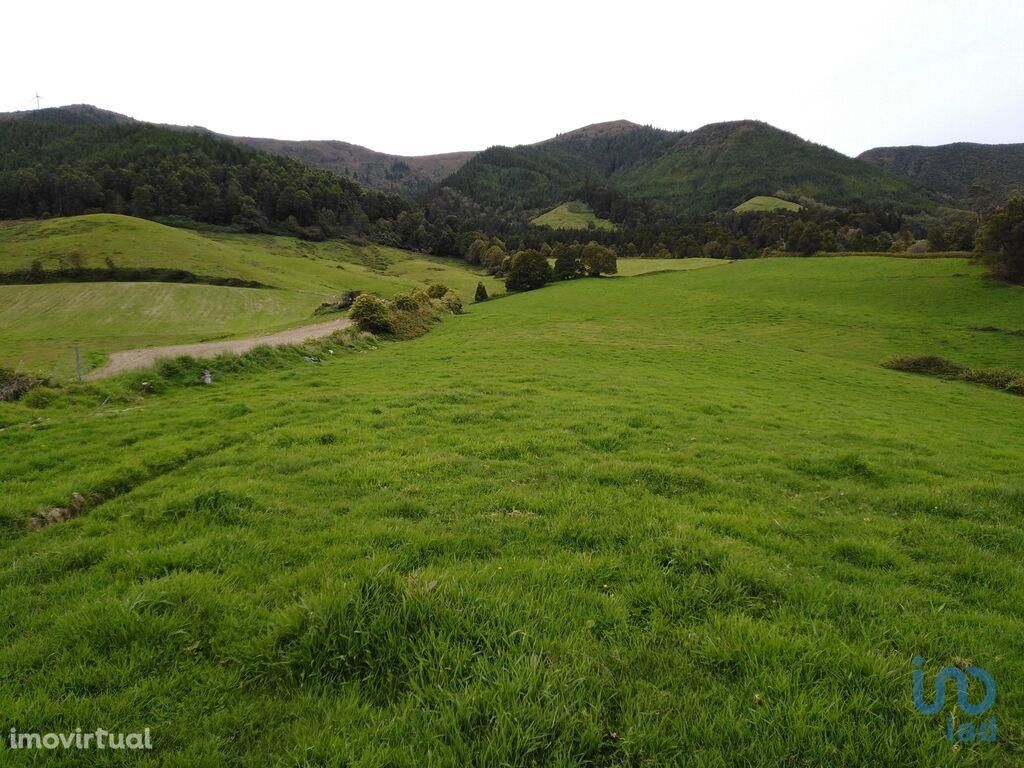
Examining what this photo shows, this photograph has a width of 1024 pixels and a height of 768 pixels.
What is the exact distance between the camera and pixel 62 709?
3.21 m

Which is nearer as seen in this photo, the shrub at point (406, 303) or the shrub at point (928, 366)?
the shrub at point (928, 366)

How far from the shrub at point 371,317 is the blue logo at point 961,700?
1516 inches

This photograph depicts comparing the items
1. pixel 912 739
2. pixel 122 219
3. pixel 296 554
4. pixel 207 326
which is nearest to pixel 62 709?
pixel 296 554

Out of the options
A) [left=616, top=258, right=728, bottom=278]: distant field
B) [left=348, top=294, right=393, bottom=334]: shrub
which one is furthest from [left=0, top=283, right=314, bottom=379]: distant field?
[left=616, top=258, right=728, bottom=278]: distant field

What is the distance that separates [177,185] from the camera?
137125mm

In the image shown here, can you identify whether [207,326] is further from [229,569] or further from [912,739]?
[912,739]

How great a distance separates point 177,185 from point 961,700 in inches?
7104

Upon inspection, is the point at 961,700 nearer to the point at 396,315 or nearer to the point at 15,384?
the point at 15,384

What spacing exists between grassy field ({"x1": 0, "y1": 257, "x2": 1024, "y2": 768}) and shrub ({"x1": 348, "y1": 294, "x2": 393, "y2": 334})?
86.1 feet

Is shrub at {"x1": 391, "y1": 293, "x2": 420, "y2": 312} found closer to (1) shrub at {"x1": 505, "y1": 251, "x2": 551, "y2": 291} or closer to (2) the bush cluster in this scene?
(2) the bush cluster

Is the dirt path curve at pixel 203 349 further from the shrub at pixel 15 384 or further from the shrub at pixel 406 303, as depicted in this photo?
the shrub at pixel 15 384

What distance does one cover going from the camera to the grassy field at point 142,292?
50125 millimetres

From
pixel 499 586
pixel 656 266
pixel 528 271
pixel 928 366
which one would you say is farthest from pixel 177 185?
pixel 499 586

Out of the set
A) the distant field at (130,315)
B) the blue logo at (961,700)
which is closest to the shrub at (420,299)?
the distant field at (130,315)
